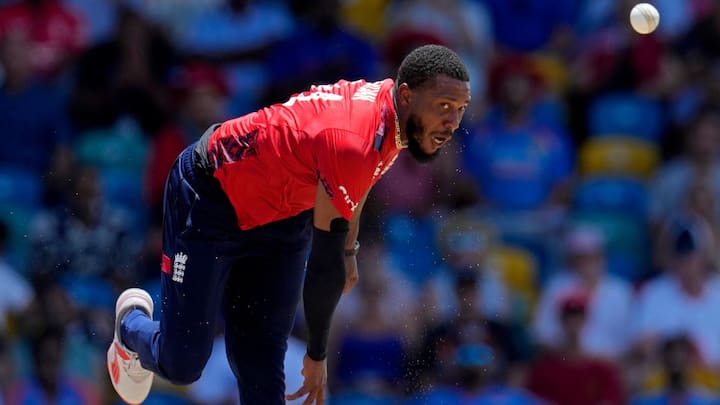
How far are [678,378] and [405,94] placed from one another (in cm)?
516

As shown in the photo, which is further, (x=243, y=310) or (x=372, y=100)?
(x=243, y=310)

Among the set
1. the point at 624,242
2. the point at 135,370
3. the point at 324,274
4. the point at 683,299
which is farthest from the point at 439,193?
the point at 324,274

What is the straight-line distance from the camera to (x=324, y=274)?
710 centimetres

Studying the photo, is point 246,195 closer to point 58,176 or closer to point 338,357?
point 338,357

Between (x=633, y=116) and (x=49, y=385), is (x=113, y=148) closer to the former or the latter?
(x=49, y=385)

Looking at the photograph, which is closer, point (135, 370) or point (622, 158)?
point (135, 370)

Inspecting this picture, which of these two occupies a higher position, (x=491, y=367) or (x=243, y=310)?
(x=243, y=310)

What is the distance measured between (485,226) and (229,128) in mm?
5260

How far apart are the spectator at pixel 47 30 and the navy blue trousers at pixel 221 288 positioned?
19.6 feet

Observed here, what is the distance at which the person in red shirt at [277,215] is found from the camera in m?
7.04

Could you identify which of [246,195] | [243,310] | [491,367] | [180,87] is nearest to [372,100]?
[246,195]

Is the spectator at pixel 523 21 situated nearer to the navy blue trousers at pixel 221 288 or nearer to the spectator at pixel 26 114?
the spectator at pixel 26 114

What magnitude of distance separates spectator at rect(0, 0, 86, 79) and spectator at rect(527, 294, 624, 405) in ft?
17.5

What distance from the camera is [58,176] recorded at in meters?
12.5
